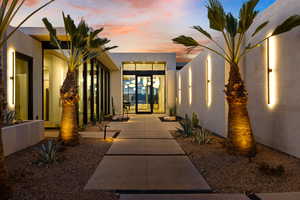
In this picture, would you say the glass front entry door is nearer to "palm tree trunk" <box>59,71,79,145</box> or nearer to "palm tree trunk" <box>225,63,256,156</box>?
"palm tree trunk" <box>59,71,79,145</box>

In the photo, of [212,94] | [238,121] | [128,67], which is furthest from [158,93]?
[238,121]

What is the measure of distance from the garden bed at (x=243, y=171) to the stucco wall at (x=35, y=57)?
240 inches

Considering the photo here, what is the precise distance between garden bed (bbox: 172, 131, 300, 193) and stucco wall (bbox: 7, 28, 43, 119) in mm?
6100

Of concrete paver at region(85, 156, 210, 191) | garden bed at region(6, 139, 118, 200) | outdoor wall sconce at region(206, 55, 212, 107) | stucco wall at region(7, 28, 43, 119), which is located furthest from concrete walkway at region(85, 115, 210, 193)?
stucco wall at region(7, 28, 43, 119)

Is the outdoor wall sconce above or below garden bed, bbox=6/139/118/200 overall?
above

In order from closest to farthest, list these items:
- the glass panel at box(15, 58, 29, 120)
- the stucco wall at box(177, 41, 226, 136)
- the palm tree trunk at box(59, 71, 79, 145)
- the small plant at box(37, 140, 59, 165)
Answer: the small plant at box(37, 140, 59, 165)
the palm tree trunk at box(59, 71, 79, 145)
the stucco wall at box(177, 41, 226, 136)
the glass panel at box(15, 58, 29, 120)

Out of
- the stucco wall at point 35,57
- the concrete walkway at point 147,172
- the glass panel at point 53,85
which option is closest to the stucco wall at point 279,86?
the concrete walkway at point 147,172

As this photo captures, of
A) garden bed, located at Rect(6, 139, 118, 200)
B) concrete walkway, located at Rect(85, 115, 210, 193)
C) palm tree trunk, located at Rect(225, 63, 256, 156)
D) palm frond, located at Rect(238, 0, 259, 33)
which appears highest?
palm frond, located at Rect(238, 0, 259, 33)

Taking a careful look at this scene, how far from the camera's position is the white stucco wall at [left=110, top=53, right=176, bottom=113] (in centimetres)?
1947

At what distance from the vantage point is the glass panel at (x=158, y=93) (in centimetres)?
2047

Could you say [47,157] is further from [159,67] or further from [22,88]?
[159,67]

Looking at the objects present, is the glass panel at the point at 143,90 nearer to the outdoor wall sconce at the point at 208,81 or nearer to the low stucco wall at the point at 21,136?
the outdoor wall sconce at the point at 208,81

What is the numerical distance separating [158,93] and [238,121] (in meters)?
15.8

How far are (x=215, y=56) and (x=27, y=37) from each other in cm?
637
